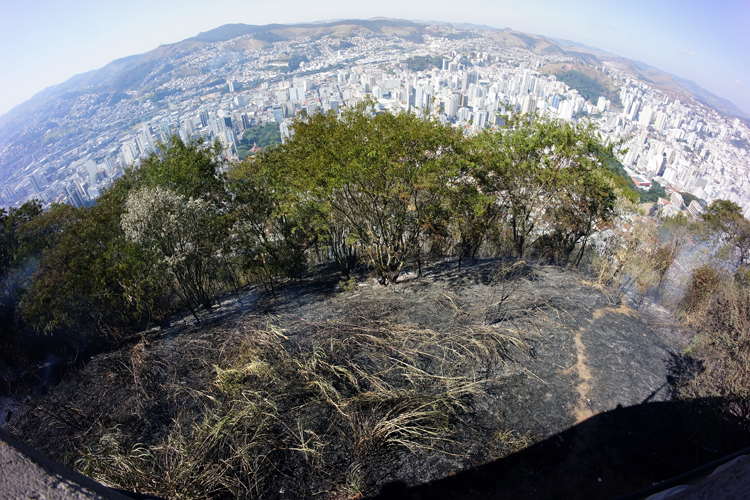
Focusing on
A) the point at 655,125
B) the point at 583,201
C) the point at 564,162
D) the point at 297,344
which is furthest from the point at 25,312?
the point at 655,125

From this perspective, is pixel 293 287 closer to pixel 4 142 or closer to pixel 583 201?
pixel 583 201

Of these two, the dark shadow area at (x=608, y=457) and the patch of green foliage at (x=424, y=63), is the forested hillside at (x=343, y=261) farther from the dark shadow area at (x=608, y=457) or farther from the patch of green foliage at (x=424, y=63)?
the patch of green foliage at (x=424, y=63)

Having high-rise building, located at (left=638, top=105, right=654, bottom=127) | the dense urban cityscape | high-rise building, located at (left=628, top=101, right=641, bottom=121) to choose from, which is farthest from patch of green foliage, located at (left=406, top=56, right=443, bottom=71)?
high-rise building, located at (left=638, top=105, right=654, bottom=127)

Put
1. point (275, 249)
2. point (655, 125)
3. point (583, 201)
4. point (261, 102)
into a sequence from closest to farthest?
point (583, 201)
point (275, 249)
point (655, 125)
point (261, 102)

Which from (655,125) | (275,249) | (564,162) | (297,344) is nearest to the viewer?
(297,344)

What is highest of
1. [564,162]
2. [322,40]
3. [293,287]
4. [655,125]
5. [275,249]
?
[322,40]

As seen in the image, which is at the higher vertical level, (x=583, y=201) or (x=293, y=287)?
(x=583, y=201)

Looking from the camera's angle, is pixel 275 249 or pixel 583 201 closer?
pixel 583 201

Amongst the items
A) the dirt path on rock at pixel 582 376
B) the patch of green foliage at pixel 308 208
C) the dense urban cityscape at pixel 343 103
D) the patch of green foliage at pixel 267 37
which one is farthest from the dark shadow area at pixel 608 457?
the patch of green foliage at pixel 267 37
